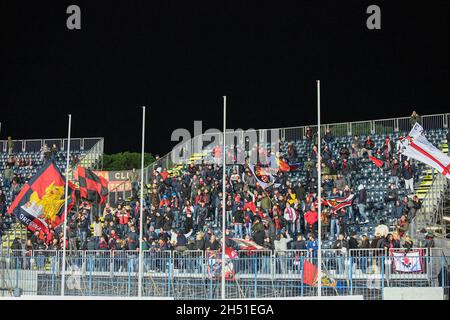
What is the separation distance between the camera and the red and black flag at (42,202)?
104 ft

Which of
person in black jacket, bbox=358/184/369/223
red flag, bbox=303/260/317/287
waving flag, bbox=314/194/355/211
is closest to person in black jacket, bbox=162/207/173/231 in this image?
waving flag, bbox=314/194/355/211

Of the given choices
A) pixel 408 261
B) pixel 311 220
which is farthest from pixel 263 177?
pixel 408 261

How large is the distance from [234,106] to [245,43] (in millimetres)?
5195

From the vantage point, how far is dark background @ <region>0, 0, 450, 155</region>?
4753cm

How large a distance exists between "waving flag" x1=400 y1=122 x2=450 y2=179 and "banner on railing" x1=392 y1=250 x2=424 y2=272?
14.4 ft

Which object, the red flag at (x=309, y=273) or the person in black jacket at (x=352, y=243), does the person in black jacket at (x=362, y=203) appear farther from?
the red flag at (x=309, y=273)

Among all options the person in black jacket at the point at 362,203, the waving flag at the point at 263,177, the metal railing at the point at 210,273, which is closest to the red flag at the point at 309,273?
the metal railing at the point at 210,273

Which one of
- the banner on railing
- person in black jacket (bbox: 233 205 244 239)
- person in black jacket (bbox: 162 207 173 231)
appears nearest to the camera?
the banner on railing

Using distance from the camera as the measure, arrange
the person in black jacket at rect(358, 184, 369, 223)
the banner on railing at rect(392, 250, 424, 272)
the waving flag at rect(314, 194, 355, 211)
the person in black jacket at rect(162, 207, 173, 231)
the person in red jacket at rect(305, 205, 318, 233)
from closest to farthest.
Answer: the banner on railing at rect(392, 250, 424, 272)
the person in red jacket at rect(305, 205, 318, 233)
the person in black jacket at rect(358, 184, 369, 223)
the waving flag at rect(314, 194, 355, 211)
the person in black jacket at rect(162, 207, 173, 231)

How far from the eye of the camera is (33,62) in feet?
174

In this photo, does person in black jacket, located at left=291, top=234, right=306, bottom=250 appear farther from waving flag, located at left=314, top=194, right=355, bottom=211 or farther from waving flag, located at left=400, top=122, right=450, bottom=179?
waving flag, located at left=400, top=122, right=450, bottom=179

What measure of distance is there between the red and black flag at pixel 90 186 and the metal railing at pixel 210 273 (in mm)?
4343

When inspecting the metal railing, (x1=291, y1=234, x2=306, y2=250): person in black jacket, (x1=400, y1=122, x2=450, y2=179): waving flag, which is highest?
(x1=400, y1=122, x2=450, y2=179): waving flag
